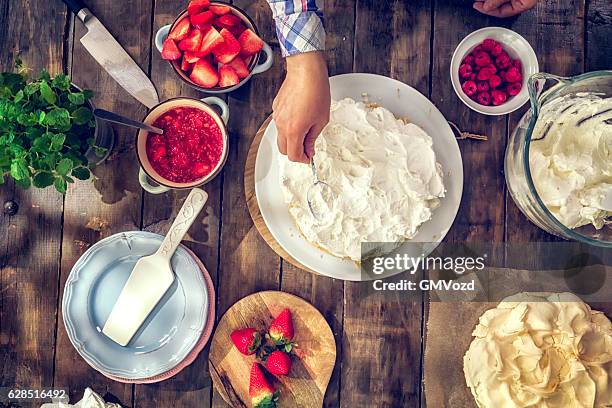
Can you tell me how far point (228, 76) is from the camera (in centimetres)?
144

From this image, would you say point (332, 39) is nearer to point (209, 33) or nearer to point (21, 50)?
point (209, 33)

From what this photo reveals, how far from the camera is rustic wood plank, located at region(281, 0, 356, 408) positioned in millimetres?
1548

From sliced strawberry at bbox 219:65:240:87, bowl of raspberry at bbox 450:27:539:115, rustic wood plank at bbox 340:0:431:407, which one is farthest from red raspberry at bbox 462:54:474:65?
sliced strawberry at bbox 219:65:240:87

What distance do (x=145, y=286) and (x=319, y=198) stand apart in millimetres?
509

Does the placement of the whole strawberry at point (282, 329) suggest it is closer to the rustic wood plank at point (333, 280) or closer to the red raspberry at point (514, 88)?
the rustic wood plank at point (333, 280)

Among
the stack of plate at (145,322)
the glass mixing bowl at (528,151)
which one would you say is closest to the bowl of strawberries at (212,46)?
the stack of plate at (145,322)

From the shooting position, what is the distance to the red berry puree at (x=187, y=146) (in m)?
1.46

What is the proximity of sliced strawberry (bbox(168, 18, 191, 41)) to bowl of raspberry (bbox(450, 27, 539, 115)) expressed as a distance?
66cm

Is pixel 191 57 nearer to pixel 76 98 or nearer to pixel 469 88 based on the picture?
pixel 76 98

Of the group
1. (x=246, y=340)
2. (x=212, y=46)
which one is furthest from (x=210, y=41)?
(x=246, y=340)

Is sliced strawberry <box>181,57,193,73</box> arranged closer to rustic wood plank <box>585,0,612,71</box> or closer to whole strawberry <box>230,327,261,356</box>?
whole strawberry <box>230,327,261,356</box>

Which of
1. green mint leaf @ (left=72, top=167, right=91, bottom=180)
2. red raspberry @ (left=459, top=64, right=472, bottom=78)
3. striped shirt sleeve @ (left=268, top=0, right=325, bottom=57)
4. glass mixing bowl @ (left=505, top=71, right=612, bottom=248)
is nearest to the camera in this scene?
striped shirt sleeve @ (left=268, top=0, right=325, bottom=57)

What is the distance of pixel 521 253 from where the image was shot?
1.55 metres

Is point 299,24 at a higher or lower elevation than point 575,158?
higher
